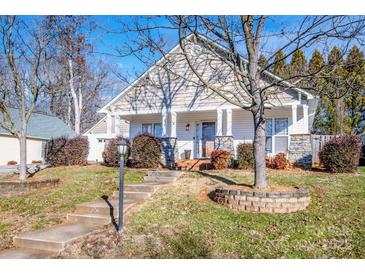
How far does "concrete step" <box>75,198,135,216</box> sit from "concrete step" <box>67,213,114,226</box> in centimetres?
14

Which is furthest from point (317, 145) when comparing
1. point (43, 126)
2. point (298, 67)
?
point (43, 126)

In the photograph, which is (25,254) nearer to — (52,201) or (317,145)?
(52,201)

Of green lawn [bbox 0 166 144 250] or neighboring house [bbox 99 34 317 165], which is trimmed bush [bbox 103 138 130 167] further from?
green lawn [bbox 0 166 144 250]

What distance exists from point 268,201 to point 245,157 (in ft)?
17.1

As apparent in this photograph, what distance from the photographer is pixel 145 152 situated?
12.1m

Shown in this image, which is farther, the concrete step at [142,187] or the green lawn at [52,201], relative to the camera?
the concrete step at [142,187]

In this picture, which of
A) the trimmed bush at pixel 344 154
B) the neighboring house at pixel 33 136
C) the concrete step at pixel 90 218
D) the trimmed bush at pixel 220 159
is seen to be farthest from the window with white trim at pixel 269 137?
the neighboring house at pixel 33 136

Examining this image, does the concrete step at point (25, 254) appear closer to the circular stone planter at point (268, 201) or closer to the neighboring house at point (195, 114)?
the circular stone planter at point (268, 201)

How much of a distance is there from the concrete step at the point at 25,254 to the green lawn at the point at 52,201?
423mm

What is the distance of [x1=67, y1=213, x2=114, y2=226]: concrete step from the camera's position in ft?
19.7

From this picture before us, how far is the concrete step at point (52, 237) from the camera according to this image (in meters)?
4.93
